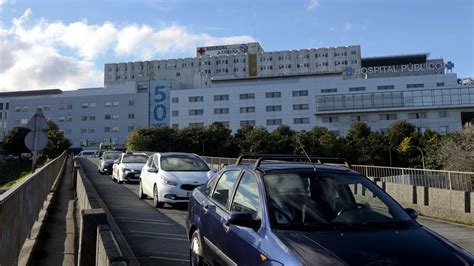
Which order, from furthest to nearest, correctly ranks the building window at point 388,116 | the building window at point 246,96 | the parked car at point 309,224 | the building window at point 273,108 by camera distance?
the building window at point 246,96 < the building window at point 273,108 < the building window at point 388,116 < the parked car at point 309,224

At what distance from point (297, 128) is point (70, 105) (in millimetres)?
57454

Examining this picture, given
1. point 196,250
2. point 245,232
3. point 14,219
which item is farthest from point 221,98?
point 245,232

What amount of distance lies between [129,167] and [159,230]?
1118 cm

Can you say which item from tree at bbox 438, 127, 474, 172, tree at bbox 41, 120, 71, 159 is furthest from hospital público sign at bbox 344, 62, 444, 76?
tree at bbox 438, 127, 474, 172

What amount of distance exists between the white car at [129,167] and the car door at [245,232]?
50.5 ft

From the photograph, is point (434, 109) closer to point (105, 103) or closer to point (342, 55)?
point (342, 55)

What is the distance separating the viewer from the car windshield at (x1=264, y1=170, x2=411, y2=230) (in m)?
3.95

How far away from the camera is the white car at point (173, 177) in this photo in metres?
11.8

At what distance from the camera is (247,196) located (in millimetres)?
4621

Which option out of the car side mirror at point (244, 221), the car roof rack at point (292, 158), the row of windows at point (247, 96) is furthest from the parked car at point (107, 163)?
the row of windows at point (247, 96)

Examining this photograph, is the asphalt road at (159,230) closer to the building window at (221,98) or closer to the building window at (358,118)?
the building window at (358,118)

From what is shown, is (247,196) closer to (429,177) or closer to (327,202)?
(327,202)

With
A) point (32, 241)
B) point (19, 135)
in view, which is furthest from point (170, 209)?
point (19, 135)

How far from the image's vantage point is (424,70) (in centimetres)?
10862
